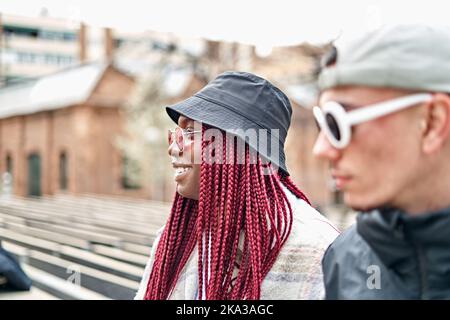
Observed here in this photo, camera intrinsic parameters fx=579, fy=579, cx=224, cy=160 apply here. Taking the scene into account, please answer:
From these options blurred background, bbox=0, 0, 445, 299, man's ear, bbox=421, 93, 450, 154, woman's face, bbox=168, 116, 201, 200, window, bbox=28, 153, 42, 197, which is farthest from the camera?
window, bbox=28, 153, 42, 197

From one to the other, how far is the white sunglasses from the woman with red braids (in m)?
0.55

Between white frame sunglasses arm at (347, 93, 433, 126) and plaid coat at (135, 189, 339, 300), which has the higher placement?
white frame sunglasses arm at (347, 93, 433, 126)

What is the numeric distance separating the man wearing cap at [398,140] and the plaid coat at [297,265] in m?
0.41

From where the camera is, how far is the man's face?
0.75 m

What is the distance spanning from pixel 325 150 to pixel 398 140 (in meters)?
0.10

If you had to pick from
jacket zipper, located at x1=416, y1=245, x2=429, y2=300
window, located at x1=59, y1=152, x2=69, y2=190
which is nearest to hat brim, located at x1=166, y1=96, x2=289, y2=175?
jacket zipper, located at x1=416, y1=245, x2=429, y2=300

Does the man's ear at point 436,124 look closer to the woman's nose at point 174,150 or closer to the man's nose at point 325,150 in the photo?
the man's nose at point 325,150

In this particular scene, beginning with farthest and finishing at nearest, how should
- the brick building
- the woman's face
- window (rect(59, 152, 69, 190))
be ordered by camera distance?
window (rect(59, 152, 69, 190)) < the brick building < the woman's face

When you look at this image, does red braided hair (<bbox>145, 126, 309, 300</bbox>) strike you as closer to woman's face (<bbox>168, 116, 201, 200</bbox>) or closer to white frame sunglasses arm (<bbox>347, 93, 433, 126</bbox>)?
woman's face (<bbox>168, 116, 201, 200</bbox>)

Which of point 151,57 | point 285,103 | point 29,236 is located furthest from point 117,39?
point 285,103

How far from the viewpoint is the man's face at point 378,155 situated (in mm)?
750

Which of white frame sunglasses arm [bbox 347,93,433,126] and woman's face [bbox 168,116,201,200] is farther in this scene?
woman's face [bbox 168,116,201,200]

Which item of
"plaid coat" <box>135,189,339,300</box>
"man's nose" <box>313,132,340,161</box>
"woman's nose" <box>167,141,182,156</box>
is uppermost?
"man's nose" <box>313,132,340,161</box>
